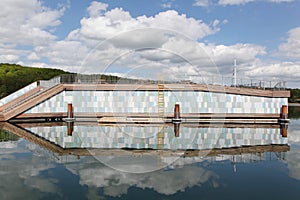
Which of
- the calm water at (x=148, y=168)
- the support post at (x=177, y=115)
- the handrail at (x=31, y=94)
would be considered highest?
the handrail at (x=31, y=94)

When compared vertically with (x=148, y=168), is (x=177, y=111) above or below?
above

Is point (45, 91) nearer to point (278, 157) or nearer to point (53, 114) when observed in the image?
point (53, 114)

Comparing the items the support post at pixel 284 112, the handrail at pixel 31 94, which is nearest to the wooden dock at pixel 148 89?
the handrail at pixel 31 94

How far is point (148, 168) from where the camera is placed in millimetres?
9500

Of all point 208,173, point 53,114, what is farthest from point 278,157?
point 53,114

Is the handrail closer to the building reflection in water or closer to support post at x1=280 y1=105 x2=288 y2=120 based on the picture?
the building reflection in water

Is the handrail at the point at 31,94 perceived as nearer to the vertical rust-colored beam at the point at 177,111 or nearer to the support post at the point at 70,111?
the support post at the point at 70,111

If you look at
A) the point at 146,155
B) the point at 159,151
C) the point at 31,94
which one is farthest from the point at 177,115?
the point at 31,94

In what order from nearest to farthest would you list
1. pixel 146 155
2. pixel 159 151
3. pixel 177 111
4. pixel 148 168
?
1. pixel 148 168
2. pixel 146 155
3. pixel 159 151
4. pixel 177 111

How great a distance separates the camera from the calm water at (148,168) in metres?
7.23

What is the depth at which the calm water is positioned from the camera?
723 centimetres

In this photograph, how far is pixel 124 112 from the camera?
25.0 m

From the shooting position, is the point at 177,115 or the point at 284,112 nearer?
the point at 177,115

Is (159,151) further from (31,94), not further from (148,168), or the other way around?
(31,94)
